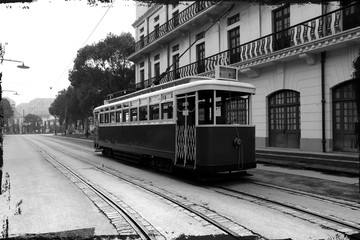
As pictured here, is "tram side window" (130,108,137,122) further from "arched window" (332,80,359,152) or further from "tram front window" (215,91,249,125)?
"arched window" (332,80,359,152)

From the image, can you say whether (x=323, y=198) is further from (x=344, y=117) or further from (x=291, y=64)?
(x=291, y=64)

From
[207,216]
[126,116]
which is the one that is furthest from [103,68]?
[207,216]

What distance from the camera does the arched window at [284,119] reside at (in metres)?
15.5

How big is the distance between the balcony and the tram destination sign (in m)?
8.32

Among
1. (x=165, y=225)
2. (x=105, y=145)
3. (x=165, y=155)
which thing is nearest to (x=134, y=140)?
(x=165, y=155)

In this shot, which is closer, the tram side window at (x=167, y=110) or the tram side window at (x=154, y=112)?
the tram side window at (x=167, y=110)

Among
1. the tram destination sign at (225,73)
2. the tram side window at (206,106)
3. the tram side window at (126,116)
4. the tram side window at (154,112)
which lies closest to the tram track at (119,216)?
the tram side window at (154,112)

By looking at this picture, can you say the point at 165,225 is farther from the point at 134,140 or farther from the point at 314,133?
the point at 314,133

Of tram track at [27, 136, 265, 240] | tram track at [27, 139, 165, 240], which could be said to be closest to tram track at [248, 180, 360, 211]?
tram track at [27, 136, 265, 240]

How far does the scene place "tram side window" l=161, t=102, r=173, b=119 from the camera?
969 cm

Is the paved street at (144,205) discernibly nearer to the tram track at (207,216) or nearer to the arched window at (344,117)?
the tram track at (207,216)

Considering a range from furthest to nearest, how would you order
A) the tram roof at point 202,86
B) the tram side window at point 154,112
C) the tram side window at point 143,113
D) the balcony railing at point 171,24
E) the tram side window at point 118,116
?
the balcony railing at point 171,24, the tram side window at point 118,116, the tram side window at point 143,113, the tram side window at point 154,112, the tram roof at point 202,86

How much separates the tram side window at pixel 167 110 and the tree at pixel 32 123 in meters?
123

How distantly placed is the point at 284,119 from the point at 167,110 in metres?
8.69
